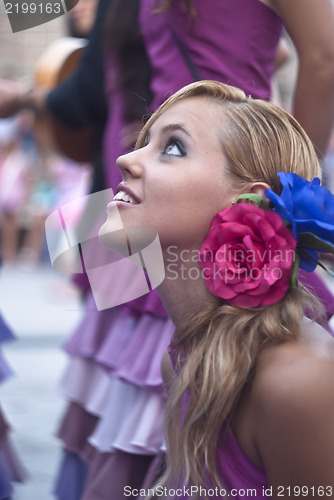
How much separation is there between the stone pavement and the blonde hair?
0.88 metres

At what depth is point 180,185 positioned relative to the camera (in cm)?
142

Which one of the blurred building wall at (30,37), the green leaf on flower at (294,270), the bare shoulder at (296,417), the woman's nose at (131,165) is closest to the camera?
the bare shoulder at (296,417)

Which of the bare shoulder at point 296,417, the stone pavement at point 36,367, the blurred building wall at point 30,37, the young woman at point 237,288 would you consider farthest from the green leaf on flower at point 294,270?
the stone pavement at point 36,367

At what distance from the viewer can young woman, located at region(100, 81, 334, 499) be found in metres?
1.26

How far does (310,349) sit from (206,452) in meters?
0.24

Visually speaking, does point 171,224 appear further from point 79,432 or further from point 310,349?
point 79,432

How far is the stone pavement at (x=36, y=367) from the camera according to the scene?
3053 mm

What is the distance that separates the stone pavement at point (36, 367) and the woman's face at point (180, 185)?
84cm

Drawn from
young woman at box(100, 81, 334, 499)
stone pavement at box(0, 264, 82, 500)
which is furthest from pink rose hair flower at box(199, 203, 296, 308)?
stone pavement at box(0, 264, 82, 500)

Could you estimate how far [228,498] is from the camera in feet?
4.38

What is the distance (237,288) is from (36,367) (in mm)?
3522

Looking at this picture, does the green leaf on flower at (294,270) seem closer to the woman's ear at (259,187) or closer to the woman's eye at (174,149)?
the woman's ear at (259,187)

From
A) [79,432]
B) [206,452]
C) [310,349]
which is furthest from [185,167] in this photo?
[79,432]

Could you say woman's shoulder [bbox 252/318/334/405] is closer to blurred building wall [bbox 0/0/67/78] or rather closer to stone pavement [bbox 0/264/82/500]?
blurred building wall [bbox 0/0/67/78]
